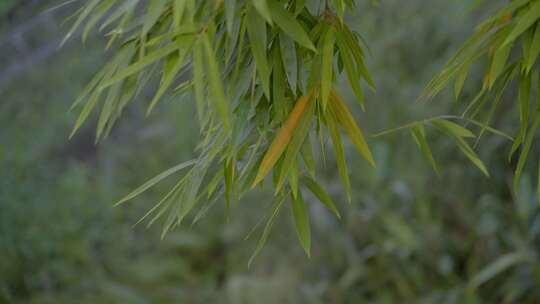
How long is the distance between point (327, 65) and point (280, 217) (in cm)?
224

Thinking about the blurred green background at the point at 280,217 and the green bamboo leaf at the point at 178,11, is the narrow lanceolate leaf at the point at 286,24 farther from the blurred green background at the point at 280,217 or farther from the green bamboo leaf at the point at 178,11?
the blurred green background at the point at 280,217

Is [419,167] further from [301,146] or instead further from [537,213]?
[301,146]

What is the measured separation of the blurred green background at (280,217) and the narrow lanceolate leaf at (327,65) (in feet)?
5.92

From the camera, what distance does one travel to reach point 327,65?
0.90 metres

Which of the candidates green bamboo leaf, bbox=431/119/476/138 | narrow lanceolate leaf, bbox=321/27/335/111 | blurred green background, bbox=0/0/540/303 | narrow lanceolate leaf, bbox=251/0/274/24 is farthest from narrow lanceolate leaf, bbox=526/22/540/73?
blurred green background, bbox=0/0/540/303

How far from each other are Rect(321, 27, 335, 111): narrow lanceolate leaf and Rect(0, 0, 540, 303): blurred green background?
5.92ft

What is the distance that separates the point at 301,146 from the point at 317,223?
2059 millimetres

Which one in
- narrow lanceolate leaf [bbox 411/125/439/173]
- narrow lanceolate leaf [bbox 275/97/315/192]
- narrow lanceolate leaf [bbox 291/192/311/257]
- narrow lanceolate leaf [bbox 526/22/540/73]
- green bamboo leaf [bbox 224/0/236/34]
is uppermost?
green bamboo leaf [bbox 224/0/236/34]

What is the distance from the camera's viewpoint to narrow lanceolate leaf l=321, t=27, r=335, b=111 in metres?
0.89

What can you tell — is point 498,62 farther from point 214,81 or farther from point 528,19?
point 214,81

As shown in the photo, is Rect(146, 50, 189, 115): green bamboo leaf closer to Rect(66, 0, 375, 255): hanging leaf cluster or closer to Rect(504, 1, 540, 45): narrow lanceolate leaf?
Rect(66, 0, 375, 255): hanging leaf cluster

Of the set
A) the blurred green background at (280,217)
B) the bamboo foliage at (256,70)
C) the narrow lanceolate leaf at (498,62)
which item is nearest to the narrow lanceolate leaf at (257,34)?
the bamboo foliage at (256,70)

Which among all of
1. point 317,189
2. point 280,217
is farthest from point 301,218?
point 280,217

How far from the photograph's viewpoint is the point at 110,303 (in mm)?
2949
